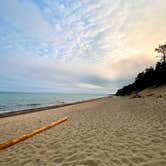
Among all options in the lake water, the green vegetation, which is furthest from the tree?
the lake water

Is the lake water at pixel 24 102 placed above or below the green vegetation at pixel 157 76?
below

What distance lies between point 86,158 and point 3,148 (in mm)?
2926

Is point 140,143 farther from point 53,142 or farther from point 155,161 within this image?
point 53,142

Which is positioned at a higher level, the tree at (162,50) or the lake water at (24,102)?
the tree at (162,50)

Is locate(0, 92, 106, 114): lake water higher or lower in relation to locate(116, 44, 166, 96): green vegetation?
lower

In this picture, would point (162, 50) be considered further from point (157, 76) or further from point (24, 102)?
point (24, 102)

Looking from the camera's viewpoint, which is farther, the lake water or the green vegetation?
the green vegetation

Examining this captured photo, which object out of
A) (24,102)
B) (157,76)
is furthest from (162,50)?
(24,102)

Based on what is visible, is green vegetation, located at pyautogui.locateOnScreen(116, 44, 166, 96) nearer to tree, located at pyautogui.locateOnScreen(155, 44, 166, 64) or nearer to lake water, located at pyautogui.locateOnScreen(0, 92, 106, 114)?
tree, located at pyautogui.locateOnScreen(155, 44, 166, 64)

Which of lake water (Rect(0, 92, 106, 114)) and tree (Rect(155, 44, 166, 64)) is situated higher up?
tree (Rect(155, 44, 166, 64))

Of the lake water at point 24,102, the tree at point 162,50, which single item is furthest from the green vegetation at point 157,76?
the lake water at point 24,102

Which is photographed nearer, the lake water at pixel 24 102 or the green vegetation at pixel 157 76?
the lake water at pixel 24 102

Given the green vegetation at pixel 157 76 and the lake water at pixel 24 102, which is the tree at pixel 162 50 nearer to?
the green vegetation at pixel 157 76

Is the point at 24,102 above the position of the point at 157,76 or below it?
below
